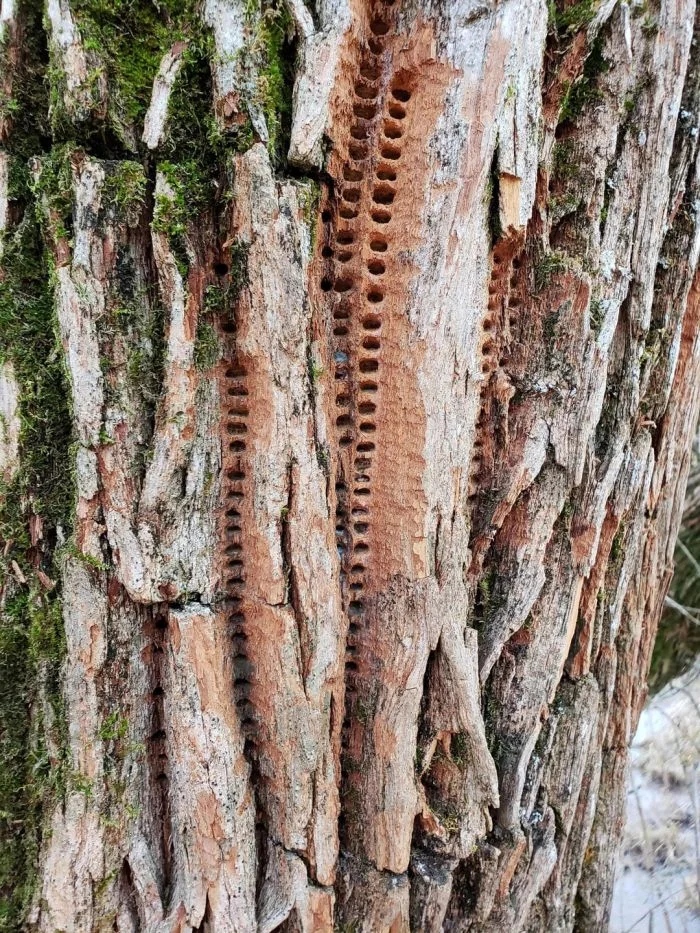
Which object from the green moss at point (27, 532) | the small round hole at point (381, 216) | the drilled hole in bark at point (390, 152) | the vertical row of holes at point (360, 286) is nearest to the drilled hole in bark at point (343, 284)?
the vertical row of holes at point (360, 286)

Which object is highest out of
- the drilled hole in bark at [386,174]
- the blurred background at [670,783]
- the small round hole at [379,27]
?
the small round hole at [379,27]

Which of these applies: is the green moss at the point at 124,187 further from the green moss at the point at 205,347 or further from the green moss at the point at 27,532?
the green moss at the point at 205,347

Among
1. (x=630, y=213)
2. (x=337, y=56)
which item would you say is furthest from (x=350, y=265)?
(x=630, y=213)

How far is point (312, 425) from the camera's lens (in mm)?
1050

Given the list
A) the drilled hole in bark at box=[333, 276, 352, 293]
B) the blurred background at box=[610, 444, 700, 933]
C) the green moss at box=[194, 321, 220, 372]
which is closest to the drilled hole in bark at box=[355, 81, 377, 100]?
the drilled hole in bark at box=[333, 276, 352, 293]

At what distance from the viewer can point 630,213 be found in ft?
4.01

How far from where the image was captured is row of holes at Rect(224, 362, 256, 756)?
1.06 metres

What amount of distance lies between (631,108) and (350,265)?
0.67m

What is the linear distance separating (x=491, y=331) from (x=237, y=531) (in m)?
0.62

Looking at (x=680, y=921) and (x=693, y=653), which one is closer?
(x=680, y=921)

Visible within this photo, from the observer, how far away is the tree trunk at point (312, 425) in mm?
977

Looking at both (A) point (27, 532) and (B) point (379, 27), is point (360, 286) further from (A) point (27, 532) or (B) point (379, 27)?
(A) point (27, 532)

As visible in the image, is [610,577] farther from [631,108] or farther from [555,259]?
[631,108]

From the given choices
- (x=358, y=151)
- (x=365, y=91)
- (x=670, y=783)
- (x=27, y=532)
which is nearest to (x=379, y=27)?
(x=365, y=91)
